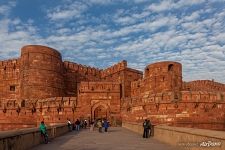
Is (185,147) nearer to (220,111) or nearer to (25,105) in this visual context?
(220,111)

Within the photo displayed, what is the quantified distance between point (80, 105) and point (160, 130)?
14564mm

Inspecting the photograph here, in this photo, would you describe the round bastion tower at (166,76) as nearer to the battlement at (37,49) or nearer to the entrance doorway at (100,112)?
the entrance doorway at (100,112)

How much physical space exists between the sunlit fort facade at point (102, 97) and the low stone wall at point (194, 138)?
9.30 m

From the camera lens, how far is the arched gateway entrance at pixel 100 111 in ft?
83.2

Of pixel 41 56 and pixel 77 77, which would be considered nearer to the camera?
pixel 41 56

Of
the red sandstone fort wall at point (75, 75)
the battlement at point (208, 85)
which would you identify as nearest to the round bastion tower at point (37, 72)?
the red sandstone fort wall at point (75, 75)

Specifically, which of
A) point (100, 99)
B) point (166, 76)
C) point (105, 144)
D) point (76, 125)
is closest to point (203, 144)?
point (105, 144)

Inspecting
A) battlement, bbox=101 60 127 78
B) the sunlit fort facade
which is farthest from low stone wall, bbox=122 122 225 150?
battlement, bbox=101 60 127 78

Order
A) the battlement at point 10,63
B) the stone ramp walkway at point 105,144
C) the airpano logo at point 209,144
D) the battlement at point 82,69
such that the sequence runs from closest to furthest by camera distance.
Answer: the airpano logo at point 209,144, the stone ramp walkway at point 105,144, the battlement at point 10,63, the battlement at point 82,69

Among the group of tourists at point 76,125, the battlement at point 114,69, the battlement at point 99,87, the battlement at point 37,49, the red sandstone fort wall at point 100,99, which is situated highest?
the battlement at point 37,49

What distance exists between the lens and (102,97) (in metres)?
25.6

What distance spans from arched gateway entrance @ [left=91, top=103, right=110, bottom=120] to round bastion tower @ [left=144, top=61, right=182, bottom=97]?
4.30 meters

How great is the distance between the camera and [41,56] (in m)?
28.2

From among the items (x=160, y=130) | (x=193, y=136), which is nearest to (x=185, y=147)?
(x=193, y=136)
